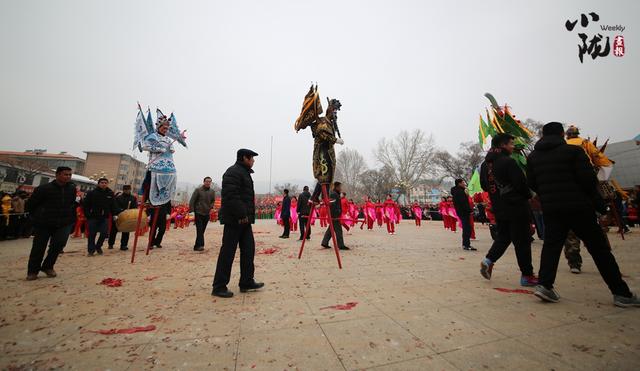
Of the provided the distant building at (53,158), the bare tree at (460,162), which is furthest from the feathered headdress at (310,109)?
the distant building at (53,158)

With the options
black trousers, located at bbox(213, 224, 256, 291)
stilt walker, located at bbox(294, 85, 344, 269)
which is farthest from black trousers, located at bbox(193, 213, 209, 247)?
black trousers, located at bbox(213, 224, 256, 291)

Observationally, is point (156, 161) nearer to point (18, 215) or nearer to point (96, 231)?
point (96, 231)

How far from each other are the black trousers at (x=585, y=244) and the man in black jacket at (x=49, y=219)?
7215 mm

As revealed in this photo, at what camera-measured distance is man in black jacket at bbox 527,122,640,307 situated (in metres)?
2.79

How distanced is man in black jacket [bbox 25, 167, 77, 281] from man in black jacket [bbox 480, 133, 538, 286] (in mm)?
6980

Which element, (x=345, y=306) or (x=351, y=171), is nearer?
(x=345, y=306)

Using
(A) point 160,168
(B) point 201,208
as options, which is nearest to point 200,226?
(B) point 201,208

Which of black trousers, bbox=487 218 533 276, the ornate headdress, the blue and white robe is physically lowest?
black trousers, bbox=487 218 533 276

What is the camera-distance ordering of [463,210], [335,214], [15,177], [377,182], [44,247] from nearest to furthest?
[44,247] → [463,210] → [335,214] → [15,177] → [377,182]

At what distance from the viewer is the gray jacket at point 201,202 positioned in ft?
23.4

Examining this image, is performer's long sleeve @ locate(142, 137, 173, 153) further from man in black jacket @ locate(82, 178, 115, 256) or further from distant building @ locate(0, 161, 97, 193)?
distant building @ locate(0, 161, 97, 193)

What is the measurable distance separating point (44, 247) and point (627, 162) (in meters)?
46.9

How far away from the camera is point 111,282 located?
12.5 feet

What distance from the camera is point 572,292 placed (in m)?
3.18
